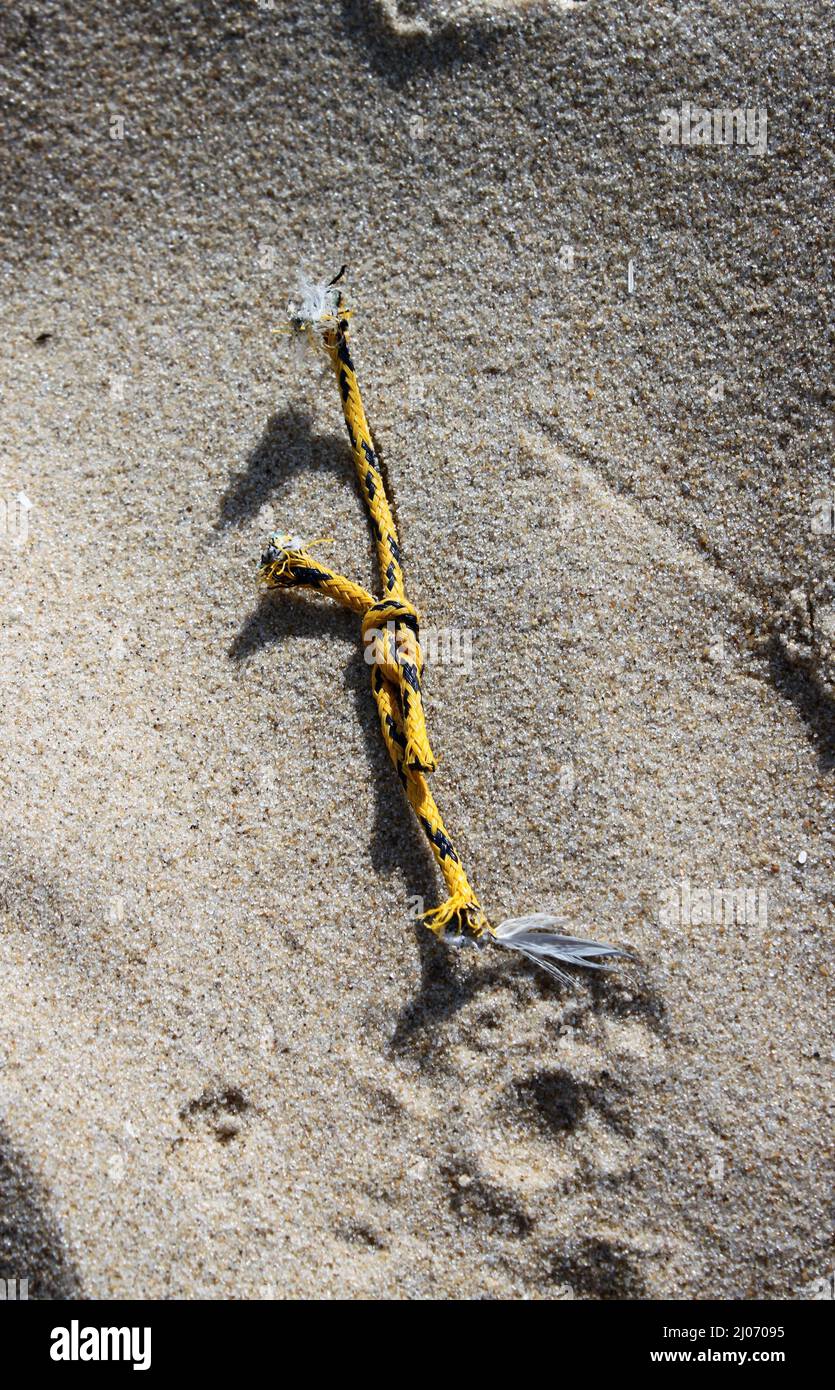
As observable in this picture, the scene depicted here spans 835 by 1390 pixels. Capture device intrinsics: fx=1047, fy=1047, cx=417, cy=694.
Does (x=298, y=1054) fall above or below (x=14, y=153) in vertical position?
below

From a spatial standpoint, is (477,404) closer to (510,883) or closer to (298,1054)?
(510,883)

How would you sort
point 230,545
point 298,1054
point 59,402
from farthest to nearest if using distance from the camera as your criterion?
point 59,402, point 230,545, point 298,1054

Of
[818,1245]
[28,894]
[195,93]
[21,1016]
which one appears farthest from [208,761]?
[195,93]

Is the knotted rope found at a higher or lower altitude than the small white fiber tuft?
lower

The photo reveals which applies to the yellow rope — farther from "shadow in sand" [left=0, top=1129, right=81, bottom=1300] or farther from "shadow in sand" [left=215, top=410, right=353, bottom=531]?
"shadow in sand" [left=0, top=1129, right=81, bottom=1300]

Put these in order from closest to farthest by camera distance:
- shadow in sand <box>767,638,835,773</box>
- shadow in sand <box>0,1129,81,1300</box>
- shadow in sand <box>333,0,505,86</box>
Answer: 1. shadow in sand <box>0,1129,81,1300</box>
2. shadow in sand <box>767,638,835,773</box>
3. shadow in sand <box>333,0,505,86</box>

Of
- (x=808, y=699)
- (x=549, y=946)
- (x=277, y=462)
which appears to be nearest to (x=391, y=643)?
(x=277, y=462)

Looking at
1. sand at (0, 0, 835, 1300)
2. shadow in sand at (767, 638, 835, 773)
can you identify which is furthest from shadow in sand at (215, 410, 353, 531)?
shadow in sand at (767, 638, 835, 773)
